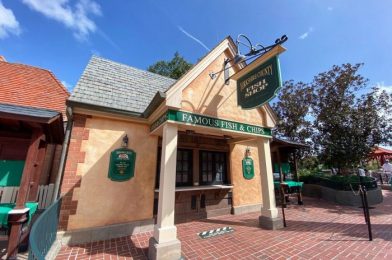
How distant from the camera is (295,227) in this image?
604cm

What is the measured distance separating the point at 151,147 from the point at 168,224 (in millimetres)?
2666

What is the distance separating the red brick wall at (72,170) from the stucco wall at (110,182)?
3.9 inches

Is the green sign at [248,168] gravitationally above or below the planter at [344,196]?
above

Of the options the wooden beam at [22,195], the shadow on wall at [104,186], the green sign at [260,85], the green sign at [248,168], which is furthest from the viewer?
the green sign at [248,168]

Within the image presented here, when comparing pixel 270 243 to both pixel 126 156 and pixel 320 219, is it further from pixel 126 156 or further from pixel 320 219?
pixel 126 156

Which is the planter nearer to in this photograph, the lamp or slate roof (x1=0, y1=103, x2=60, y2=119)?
the lamp

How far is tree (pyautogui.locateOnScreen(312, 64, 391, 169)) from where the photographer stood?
38.3ft

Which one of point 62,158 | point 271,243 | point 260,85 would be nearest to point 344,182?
point 271,243

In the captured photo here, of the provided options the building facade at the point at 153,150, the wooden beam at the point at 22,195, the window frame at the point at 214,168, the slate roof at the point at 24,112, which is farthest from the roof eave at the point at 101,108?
the window frame at the point at 214,168

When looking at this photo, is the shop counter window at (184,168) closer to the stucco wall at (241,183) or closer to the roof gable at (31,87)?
the stucco wall at (241,183)

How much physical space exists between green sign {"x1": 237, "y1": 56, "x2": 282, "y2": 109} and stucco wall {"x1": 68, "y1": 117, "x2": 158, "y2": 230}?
343cm

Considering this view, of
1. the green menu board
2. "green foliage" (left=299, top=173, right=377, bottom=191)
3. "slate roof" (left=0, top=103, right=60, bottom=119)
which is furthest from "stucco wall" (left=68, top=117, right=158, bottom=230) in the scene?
"green foliage" (left=299, top=173, right=377, bottom=191)

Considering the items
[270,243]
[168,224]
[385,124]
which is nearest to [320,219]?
[270,243]

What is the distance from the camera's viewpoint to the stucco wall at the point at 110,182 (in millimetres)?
5000
